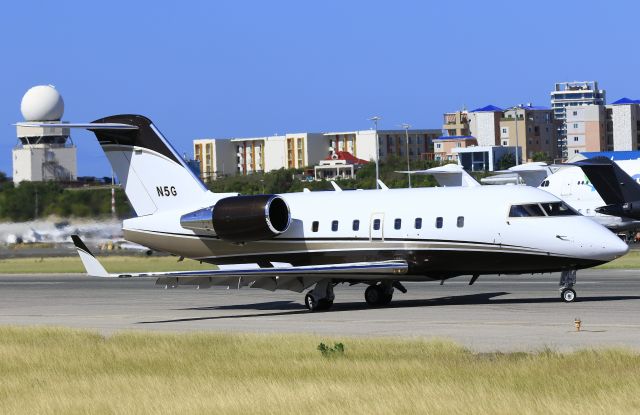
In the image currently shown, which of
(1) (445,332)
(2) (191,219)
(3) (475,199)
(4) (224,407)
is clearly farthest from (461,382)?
(2) (191,219)

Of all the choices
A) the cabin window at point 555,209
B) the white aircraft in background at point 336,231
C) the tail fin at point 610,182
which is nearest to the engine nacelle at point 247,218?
the white aircraft in background at point 336,231

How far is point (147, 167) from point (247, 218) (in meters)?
4.11

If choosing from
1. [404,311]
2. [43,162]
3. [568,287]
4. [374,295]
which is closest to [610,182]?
[568,287]

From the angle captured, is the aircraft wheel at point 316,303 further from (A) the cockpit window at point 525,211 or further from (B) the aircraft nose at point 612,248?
(B) the aircraft nose at point 612,248

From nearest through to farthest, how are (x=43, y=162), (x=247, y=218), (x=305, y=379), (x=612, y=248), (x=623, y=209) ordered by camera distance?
(x=305, y=379) < (x=612, y=248) < (x=247, y=218) < (x=623, y=209) < (x=43, y=162)

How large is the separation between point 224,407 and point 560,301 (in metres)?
17.0

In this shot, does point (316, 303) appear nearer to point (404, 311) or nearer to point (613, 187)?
point (404, 311)

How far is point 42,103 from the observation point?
139 metres

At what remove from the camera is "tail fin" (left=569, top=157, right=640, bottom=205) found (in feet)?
159

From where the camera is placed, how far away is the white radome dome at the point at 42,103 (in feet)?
456

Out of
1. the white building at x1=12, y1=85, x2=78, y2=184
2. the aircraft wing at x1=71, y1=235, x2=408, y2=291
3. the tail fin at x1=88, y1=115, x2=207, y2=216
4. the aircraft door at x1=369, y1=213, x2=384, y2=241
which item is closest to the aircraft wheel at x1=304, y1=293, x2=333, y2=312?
the aircraft wing at x1=71, y1=235, x2=408, y2=291

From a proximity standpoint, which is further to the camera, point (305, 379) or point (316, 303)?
point (316, 303)

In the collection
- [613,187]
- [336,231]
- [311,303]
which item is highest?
[613,187]

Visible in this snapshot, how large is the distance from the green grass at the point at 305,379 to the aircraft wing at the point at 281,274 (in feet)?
21.1
